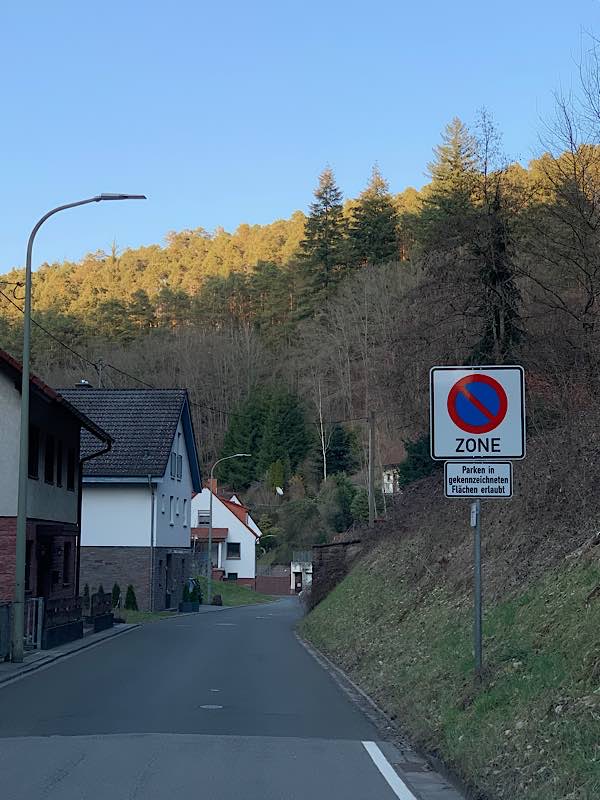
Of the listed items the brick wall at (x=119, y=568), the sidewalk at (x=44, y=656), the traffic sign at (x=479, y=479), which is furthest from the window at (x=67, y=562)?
the traffic sign at (x=479, y=479)

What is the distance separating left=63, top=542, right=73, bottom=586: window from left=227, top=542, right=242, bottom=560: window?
152ft

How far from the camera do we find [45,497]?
28.5 metres

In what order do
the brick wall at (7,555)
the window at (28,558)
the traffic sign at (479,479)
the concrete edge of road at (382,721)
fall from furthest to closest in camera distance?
the window at (28,558)
the brick wall at (7,555)
the traffic sign at (479,479)
the concrete edge of road at (382,721)

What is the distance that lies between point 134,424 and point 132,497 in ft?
11.3

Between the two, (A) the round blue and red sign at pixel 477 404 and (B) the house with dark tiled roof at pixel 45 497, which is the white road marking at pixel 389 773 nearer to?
(A) the round blue and red sign at pixel 477 404

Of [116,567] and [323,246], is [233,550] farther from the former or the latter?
[116,567]

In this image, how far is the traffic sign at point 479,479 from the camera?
33.2 ft

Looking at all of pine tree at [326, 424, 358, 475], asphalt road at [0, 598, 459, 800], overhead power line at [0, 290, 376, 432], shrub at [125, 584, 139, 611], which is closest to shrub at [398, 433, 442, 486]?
shrub at [125, 584, 139, 611]

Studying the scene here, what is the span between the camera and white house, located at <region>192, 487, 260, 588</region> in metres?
77.4

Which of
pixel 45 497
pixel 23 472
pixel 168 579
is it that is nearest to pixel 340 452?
pixel 168 579

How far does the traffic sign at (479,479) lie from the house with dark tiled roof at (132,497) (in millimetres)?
34492

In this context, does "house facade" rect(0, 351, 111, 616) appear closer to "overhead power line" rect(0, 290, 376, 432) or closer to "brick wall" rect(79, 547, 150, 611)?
"brick wall" rect(79, 547, 150, 611)

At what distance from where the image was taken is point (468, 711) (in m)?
9.71

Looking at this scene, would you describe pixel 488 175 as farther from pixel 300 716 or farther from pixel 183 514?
pixel 183 514
